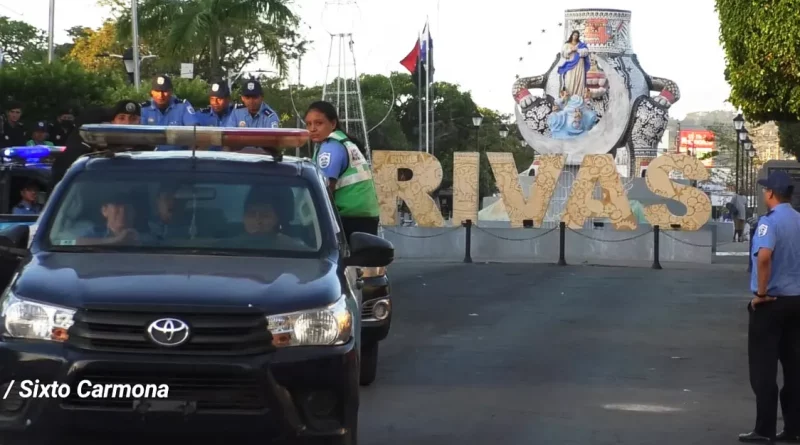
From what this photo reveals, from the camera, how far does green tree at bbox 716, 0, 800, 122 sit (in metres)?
23.4

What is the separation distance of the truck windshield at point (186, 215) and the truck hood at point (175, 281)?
26cm

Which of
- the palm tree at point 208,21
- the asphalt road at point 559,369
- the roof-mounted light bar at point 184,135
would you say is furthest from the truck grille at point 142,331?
the palm tree at point 208,21

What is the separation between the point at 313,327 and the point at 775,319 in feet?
13.0

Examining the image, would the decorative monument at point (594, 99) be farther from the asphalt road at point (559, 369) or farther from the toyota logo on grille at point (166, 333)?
the toyota logo on grille at point (166, 333)

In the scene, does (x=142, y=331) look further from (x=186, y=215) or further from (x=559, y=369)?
(x=559, y=369)

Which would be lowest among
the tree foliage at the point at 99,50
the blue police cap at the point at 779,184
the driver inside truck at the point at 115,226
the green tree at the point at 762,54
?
the driver inside truck at the point at 115,226

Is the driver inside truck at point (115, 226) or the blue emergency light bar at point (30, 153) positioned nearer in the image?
the driver inside truck at point (115, 226)

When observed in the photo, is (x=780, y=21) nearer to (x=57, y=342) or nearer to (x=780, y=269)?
(x=780, y=269)

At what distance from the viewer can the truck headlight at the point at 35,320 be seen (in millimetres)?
6375

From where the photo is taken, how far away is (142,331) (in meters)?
6.35

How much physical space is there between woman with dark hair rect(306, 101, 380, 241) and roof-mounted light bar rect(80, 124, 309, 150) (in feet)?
8.08

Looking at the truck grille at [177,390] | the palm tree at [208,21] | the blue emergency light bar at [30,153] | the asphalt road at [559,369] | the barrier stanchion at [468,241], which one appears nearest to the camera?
the truck grille at [177,390]

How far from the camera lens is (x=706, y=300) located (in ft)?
71.3

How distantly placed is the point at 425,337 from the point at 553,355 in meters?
1.79
